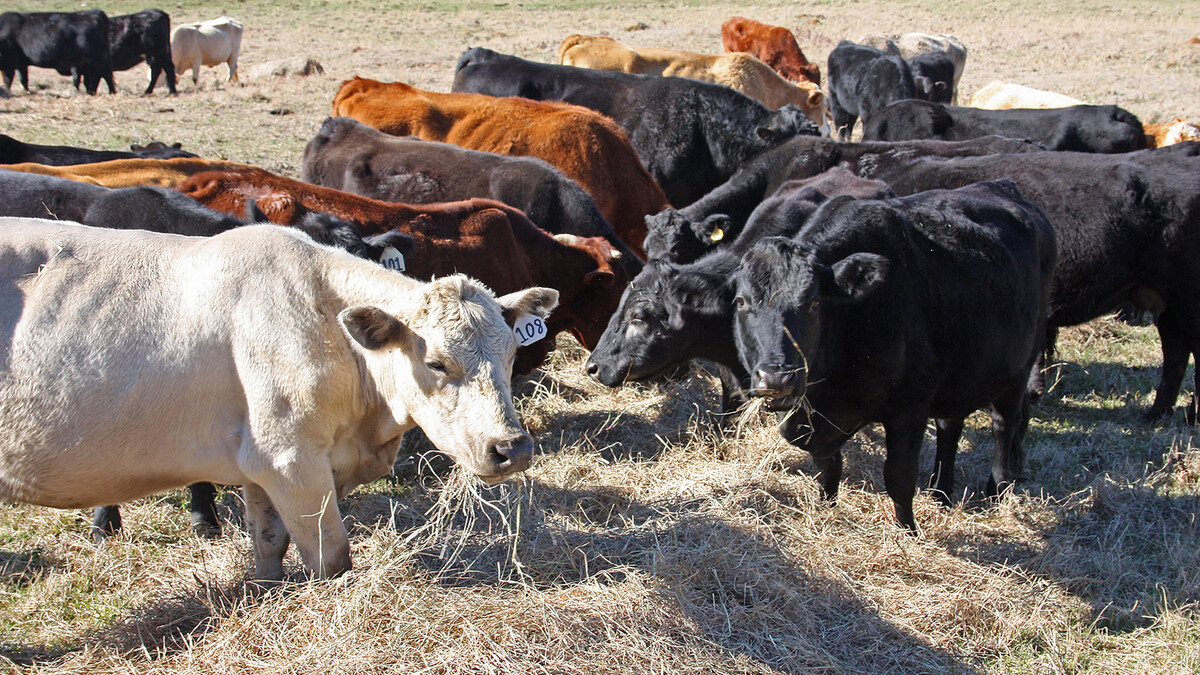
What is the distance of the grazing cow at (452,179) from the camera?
769 cm

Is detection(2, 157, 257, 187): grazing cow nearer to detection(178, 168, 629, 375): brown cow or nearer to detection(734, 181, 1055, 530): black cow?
detection(178, 168, 629, 375): brown cow

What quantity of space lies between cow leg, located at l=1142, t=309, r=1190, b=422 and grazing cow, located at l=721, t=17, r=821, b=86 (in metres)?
16.0

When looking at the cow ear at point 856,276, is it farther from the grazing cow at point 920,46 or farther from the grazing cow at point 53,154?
the grazing cow at point 920,46

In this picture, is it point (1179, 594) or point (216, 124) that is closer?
point (1179, 594)

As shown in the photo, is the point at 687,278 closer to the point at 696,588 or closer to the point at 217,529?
the point at 696,588

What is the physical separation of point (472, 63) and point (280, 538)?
30.9 feet

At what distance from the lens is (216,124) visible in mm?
16922

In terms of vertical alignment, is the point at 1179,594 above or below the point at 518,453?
below

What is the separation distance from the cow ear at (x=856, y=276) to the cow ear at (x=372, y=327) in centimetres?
207

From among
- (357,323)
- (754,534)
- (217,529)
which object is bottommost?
(217,529)

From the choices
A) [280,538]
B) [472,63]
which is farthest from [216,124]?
[280,538]

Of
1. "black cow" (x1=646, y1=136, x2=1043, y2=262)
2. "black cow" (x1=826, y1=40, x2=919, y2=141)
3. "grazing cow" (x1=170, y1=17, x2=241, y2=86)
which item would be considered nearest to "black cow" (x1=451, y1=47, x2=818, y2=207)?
"black cow" (x1=646, y1=136, x2=1043, y2=262)

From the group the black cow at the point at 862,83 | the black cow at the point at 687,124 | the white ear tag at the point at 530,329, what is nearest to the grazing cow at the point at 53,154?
the black cow at the point at 687,124

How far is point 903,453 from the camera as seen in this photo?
4785mm
